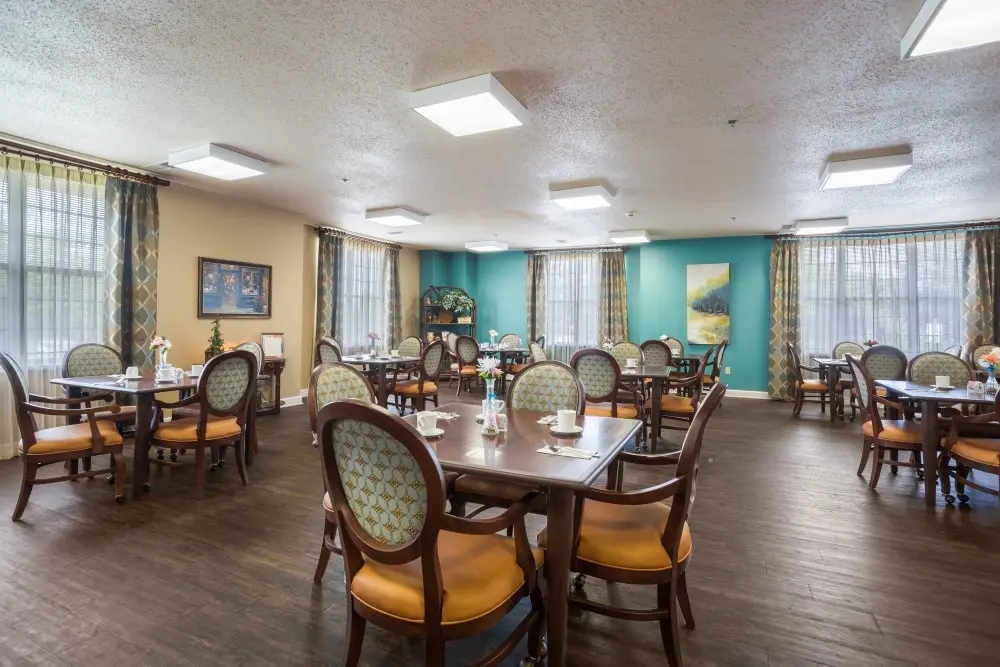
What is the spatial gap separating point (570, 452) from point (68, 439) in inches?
129

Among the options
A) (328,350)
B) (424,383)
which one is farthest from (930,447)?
(328,350)

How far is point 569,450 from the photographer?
185 centimetres

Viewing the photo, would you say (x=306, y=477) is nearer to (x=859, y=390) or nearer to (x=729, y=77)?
(x=729, y=77)

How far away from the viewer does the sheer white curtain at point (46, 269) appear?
4.16 m

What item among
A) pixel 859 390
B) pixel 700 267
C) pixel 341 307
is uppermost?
pixel 700 267

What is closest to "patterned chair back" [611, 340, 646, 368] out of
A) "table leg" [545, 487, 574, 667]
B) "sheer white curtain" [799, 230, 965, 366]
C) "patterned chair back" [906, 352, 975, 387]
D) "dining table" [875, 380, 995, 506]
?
"patterned chair back" [906, 352, 975, 387]

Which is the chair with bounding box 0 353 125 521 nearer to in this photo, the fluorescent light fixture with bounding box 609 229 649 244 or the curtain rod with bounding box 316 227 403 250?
the curtain rod with bounding box 316 227 403 250

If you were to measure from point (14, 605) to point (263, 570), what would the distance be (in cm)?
96

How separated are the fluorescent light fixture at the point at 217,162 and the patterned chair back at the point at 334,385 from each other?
2693 millimetres

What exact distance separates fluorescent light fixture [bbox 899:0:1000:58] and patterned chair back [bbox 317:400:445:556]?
2742 millimetres

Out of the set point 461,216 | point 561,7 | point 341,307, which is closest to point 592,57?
point 561,7

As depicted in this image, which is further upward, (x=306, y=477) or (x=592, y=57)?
(x=592, y=57)

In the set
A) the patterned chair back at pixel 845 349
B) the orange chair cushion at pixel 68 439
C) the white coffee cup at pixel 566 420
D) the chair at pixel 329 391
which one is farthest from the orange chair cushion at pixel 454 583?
the patterned chair back at pixel 845 349

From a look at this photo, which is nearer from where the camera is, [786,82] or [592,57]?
[592,57]
